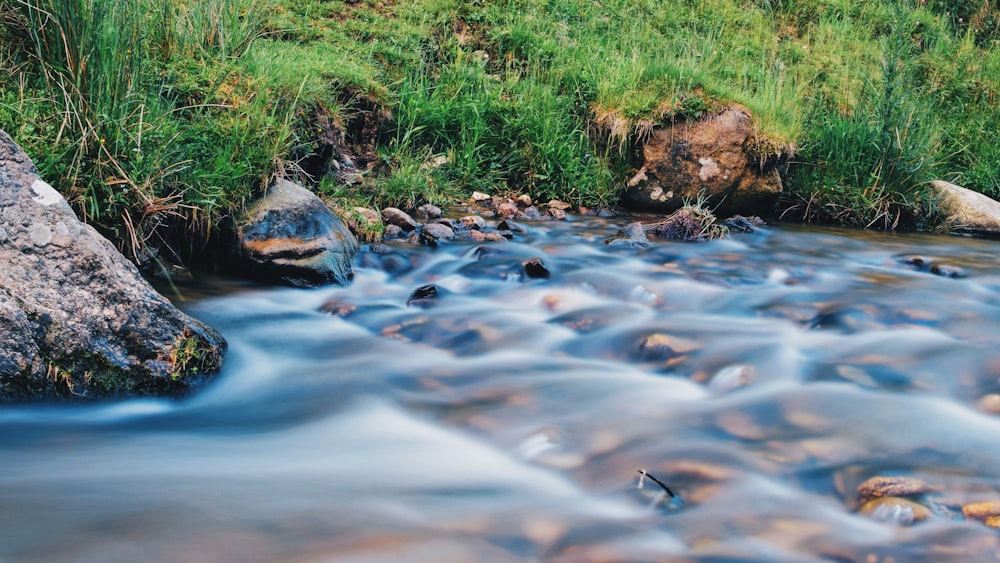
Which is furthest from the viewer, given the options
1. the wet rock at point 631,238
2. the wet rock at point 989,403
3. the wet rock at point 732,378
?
the wet rock at point 631,238

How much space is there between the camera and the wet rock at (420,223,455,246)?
509 cm

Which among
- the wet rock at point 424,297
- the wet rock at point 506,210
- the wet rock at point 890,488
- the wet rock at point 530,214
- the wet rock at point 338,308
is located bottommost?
the wet rock at point 530,214

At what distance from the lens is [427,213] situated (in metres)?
5.66

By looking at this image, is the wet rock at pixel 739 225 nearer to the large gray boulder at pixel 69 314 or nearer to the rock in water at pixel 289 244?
the rock in water at pixel 289 244

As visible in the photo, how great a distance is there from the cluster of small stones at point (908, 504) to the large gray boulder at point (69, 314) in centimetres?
225

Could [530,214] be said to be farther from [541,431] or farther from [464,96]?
[541,431]

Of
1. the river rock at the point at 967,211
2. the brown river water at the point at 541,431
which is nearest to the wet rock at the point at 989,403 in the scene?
the brown river water at the point at 541,431

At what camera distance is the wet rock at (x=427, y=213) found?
5645mm

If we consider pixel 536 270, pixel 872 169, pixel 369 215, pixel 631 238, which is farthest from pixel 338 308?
pixel 872 169

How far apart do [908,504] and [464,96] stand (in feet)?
17.1

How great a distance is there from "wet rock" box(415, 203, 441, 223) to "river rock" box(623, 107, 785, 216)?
1811 mm

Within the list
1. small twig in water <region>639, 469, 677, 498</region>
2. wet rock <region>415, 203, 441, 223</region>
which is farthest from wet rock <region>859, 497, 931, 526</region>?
wet rock <region>415, 203, 441, 223</region>

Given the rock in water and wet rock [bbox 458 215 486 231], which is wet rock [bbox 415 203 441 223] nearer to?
wet rock [bbox 458 215 486 231]

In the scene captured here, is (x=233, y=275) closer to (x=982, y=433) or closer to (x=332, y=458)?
(x=332, y=458)
